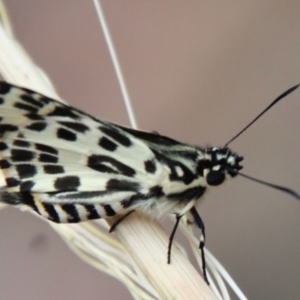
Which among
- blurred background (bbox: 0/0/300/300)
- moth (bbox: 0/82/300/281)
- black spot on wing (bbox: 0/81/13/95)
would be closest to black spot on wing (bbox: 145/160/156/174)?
moth (bbox: 0/82/300/281)

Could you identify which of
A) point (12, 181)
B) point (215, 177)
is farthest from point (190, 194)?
point (12, 181)

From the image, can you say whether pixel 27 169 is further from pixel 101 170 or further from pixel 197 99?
pixel 197 99

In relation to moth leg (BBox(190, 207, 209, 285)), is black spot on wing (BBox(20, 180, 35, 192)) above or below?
above

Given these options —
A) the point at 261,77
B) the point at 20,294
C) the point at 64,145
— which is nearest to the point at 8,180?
the point at 64,145

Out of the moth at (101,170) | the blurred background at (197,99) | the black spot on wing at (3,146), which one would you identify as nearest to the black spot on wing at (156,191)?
the moth at (101,170)

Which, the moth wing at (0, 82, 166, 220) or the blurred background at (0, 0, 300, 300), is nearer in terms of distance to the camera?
the moth wing at (0, 82, 166, 220)

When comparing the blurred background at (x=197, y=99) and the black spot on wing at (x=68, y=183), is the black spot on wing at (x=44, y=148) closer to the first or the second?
the black spot on wing at (x=68, y=183)

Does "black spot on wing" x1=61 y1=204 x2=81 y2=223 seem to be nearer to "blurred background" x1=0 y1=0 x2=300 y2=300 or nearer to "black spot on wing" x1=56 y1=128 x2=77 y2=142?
"black spot on wing" x1=56 y1=128 x2=77 y2=142
